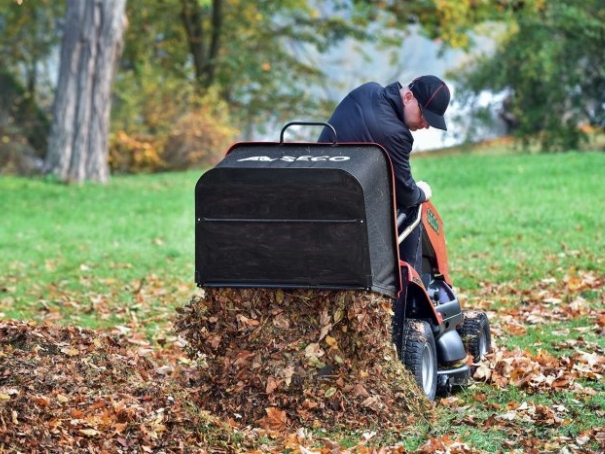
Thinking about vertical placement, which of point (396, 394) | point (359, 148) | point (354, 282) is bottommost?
point (396, 394)

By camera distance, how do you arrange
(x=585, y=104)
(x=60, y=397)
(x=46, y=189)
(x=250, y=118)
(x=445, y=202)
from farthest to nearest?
(x=250, y=118) → (x=585, y=104) → (x=46, y=189) → (x=445, y=202) → (x=60, y=397)

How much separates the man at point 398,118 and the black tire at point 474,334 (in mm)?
1306

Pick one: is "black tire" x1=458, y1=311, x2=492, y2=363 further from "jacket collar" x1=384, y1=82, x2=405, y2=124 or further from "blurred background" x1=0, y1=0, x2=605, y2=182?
"blurred background" x1=0, y1=0, x2=605, y2=182

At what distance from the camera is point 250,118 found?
102 ft

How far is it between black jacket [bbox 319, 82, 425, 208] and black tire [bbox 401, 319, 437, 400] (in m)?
0.71

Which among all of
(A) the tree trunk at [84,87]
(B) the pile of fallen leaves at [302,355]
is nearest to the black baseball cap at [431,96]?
(B) the pile of fallen leaves at [302,355]

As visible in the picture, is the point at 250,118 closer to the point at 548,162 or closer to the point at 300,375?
the point at 548,162

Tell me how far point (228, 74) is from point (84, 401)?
→ 24.8 metres

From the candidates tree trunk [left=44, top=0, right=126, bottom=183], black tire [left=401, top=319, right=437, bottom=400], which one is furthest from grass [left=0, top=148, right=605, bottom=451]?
tree trunk [left=44, top=0, right=126, bottom=183]

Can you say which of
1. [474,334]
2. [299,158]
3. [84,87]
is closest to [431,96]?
[299,158]

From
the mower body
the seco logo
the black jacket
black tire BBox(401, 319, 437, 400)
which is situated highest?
the black jacket

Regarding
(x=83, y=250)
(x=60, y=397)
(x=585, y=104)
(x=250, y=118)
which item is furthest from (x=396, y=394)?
(x=250, y=118)

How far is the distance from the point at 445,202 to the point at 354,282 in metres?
10.8

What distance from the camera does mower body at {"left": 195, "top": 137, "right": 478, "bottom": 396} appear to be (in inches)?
214
